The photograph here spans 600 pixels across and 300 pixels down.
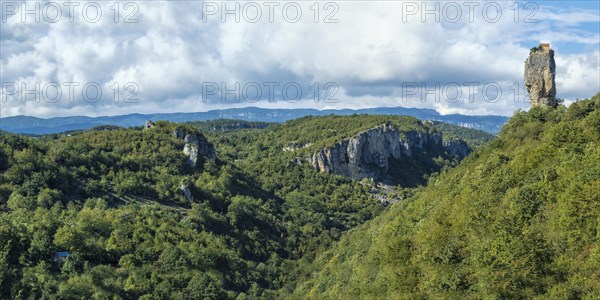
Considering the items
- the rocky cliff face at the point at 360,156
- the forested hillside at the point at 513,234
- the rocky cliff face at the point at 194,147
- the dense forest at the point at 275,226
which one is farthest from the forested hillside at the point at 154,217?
the forested hillside at the point at 513,234

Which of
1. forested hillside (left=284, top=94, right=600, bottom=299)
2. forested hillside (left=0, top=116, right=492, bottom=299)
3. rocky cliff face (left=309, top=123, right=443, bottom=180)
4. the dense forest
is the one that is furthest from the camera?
rocky cliff face (left=309, top=123, right=443, bottom=180)

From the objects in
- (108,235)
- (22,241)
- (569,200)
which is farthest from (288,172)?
(569,200)

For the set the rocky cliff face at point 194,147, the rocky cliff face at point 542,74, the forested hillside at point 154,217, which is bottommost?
the forested hillside at point 154,217

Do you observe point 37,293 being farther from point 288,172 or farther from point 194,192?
point 288,172

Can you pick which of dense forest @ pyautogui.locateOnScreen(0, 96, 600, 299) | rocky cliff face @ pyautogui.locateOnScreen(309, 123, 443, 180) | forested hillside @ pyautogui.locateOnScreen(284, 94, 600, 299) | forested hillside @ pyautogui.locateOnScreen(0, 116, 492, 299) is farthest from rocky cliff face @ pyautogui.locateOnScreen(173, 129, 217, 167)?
forested hillside @ pyautogui.locateOnScreen(284, 94, 600, 299)

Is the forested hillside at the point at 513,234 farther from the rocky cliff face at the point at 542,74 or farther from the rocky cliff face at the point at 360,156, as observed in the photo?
the rocky cliff face at the point at 360,156

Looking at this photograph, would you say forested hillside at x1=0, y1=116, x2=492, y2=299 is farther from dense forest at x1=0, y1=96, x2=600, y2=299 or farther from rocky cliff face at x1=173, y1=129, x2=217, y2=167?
rocky cliff face at x1=173, y1=129, x2=217, y2=167
